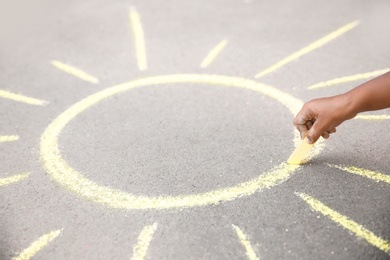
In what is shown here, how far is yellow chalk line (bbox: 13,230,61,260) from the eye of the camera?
4.67 feet

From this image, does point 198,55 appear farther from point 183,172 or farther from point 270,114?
point 183,172

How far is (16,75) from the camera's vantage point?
2.47 meters

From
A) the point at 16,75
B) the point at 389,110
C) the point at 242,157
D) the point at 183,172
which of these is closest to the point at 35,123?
the point at 16,75

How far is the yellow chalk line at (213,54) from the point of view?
8.16 ft

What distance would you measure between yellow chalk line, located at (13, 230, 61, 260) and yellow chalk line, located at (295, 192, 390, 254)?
88 centimetres

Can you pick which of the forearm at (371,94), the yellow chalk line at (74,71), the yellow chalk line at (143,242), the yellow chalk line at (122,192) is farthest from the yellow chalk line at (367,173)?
the yellow chalk line at (74,71)

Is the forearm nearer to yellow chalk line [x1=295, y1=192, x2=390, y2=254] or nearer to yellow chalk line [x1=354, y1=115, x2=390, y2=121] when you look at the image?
yellow chalk line [x1=295, y1=192, x2=390, y2=254]

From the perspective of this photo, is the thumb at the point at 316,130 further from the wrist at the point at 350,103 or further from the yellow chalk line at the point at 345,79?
the yellow chalk line at the point at 345,79

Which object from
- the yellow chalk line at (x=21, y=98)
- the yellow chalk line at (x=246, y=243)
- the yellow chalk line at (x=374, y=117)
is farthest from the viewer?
the yellow chalk line at (x=21, y=98)

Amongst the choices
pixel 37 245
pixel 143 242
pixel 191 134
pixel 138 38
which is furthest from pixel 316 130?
pixel 138 38

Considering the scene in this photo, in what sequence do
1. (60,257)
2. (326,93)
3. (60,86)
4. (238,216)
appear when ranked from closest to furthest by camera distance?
(60,257) < (238,216) < (326,93) < (60,86)

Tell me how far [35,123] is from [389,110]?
1.67m

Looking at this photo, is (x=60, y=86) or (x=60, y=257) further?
(x=60, y=86)

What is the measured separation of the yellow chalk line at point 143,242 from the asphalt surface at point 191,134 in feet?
0.05
